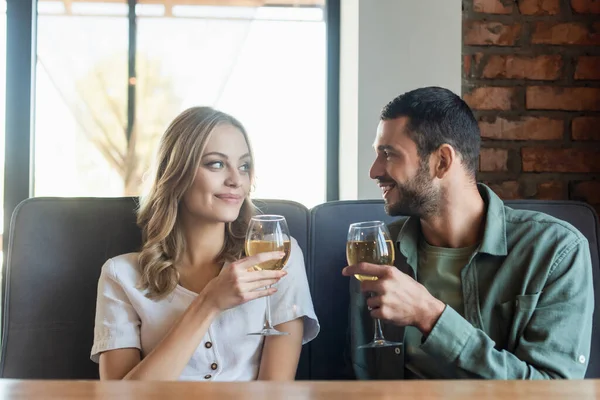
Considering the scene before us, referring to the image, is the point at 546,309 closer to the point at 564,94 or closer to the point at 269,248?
the point at 269,248

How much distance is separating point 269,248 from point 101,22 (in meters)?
1.77

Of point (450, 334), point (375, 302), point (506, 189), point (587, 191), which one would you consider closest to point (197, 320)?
point (375, 302)

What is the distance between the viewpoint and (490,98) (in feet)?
7.54

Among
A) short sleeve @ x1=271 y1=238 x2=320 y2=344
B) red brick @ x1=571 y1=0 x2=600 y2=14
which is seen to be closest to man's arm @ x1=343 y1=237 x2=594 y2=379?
→ short sleeve @ x1=271 y1=238 x2=320 y2=344

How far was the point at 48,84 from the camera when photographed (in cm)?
267

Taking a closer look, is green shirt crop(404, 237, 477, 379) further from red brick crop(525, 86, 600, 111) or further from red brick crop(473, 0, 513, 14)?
red brick crop(473, 0, 513, 14)

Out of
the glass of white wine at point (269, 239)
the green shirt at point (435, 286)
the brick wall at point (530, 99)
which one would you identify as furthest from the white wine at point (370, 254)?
the brick wall at point (530, 99)

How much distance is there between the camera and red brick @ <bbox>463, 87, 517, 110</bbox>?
7.53 feet

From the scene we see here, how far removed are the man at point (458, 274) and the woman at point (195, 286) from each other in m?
0.23

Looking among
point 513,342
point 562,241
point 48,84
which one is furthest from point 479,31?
point 48,84

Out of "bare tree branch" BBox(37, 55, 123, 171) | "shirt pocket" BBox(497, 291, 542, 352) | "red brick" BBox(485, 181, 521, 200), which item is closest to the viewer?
"shirt pocket" BBox(497, 291, 542, 352)

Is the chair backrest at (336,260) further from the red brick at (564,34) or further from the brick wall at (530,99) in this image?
the red brick at (564,34)

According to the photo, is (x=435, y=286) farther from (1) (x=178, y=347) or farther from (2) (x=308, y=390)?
(2) (x=308, y=390)

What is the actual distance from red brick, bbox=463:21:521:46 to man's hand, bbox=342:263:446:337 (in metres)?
1.29
